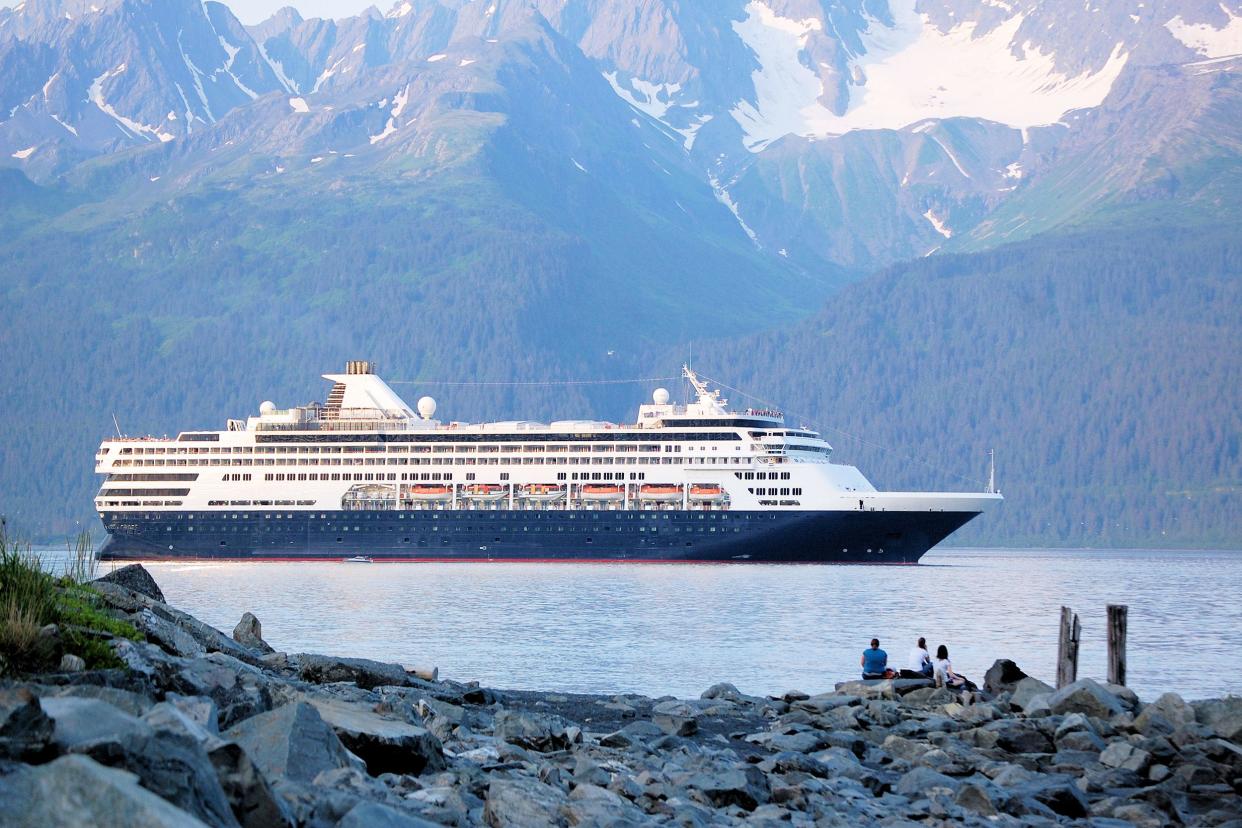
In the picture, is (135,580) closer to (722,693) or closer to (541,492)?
(722,693)

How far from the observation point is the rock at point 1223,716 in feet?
69.2

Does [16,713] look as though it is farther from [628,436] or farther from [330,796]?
[628,436]

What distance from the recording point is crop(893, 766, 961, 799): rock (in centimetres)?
1722

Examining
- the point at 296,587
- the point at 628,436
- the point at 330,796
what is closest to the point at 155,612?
the point at 330,796

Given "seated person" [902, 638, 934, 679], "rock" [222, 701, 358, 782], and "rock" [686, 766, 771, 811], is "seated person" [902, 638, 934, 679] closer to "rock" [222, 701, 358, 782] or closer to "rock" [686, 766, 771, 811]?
"rock" [686, 766, 771, 811]

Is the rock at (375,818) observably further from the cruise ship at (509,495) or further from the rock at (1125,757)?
the cruise ship at (509,495)

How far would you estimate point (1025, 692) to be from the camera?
24.2m

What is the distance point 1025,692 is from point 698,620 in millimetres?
24209

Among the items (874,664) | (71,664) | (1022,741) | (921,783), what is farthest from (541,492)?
(71,664)

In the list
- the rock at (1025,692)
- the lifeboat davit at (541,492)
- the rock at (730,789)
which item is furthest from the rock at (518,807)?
the lifeboat davit at (541,492)

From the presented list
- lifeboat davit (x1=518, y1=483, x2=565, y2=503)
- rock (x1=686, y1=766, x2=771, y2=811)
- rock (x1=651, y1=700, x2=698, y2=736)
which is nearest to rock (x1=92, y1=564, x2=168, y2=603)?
rock (x1=651, y1=700, x2=698, y2=736)

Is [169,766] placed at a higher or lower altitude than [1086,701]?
higher

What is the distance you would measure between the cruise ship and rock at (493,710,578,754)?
Result: 66.8 meters

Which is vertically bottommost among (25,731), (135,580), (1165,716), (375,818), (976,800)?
(976,800)
